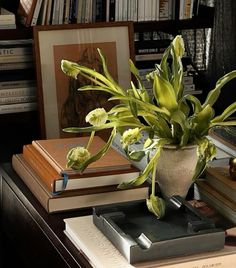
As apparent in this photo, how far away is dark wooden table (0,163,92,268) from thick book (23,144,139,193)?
6 cm

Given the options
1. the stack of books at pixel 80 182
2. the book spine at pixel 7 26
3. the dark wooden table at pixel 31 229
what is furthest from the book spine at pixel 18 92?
the stack of books at pixel 80 182

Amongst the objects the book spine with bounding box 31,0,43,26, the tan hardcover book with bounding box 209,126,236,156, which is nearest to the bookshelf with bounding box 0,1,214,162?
the book spine with bounding box 31,0,43,26

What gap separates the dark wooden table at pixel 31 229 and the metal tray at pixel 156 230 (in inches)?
3.2

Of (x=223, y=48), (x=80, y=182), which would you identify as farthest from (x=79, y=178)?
(x=223, y=48)

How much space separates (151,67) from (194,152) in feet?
2.29

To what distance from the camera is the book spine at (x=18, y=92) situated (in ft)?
6.49

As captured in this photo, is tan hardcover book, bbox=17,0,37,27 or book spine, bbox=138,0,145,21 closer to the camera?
tan hardcover book, bbox=17,0,37,27

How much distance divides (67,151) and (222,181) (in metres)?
0.34

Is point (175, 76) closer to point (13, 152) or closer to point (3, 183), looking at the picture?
point (3, 183)

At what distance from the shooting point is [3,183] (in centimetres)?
175

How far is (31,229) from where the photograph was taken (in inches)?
62.0

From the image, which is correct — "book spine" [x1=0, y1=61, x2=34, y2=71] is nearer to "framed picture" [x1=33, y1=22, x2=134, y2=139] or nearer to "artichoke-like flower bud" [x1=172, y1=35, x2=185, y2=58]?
"framed picture" [x1=33, y1=22, x2=134, y2=139]

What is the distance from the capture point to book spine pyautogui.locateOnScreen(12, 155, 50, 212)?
4.98 feet

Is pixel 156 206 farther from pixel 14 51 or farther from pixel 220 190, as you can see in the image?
pixel 14 51
